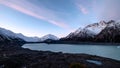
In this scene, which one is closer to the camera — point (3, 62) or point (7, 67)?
point (7, 67)

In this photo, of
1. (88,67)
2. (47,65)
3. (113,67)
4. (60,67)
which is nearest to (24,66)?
(47,65)

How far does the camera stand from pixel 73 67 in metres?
24.2

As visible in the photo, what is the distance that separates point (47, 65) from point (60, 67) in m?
3.34

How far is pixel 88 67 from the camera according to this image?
3688cm

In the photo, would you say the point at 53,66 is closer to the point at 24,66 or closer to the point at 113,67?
the point at 24,66

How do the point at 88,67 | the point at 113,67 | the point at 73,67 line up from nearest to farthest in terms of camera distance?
the point at 73,67
the point at 88,67
the point at 113,67

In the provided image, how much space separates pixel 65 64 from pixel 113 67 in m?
11.0

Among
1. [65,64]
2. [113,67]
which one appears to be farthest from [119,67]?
[65,64]

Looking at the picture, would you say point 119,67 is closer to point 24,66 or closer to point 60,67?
point 60,67

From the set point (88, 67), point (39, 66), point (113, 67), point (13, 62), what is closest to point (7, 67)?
point (13, 62)

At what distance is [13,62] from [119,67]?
2450cm

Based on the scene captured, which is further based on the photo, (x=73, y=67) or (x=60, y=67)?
(x=60, y=67)

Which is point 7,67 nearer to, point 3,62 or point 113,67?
point 3,62

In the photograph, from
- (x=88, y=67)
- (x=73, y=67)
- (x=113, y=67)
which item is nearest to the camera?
(x=73, y=67)
